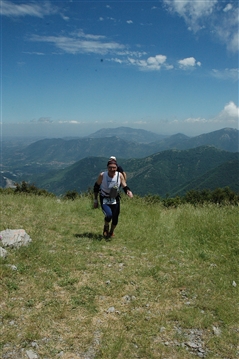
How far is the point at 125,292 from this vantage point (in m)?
4.92

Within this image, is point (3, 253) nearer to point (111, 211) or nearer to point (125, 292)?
point (125, 292)

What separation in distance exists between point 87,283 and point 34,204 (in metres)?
7.75

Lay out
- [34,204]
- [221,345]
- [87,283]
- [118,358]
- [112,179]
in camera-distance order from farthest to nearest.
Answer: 1. [34,204]
2. [112,179]
3. [87,283]
4. [221,345]
5. [118,358]

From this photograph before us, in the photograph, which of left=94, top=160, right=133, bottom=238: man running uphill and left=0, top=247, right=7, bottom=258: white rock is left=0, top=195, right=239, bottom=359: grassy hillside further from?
left=94, top=160, right=133, bottom=238: man running uphill

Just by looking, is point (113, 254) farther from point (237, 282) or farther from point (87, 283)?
point (237, 282)

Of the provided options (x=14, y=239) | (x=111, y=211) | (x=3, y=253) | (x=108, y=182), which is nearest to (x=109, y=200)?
(x=111, y=211)

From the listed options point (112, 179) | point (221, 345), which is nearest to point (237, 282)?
point (221, 345)

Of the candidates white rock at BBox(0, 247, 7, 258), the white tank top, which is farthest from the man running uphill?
white rock at BBox(0, 247, 7, 258)

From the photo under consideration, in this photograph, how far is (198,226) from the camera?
8328 millimetres

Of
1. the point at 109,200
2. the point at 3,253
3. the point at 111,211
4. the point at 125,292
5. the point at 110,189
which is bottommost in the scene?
the point at 125,292

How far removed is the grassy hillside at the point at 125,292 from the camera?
11.7ft

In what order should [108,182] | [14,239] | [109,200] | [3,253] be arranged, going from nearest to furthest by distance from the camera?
[3,253]
[14,239]
[108,182]
[109,200]

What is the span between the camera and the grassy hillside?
356 cm

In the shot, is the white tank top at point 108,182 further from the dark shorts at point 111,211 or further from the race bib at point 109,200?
the dark shorts at point 111,211
